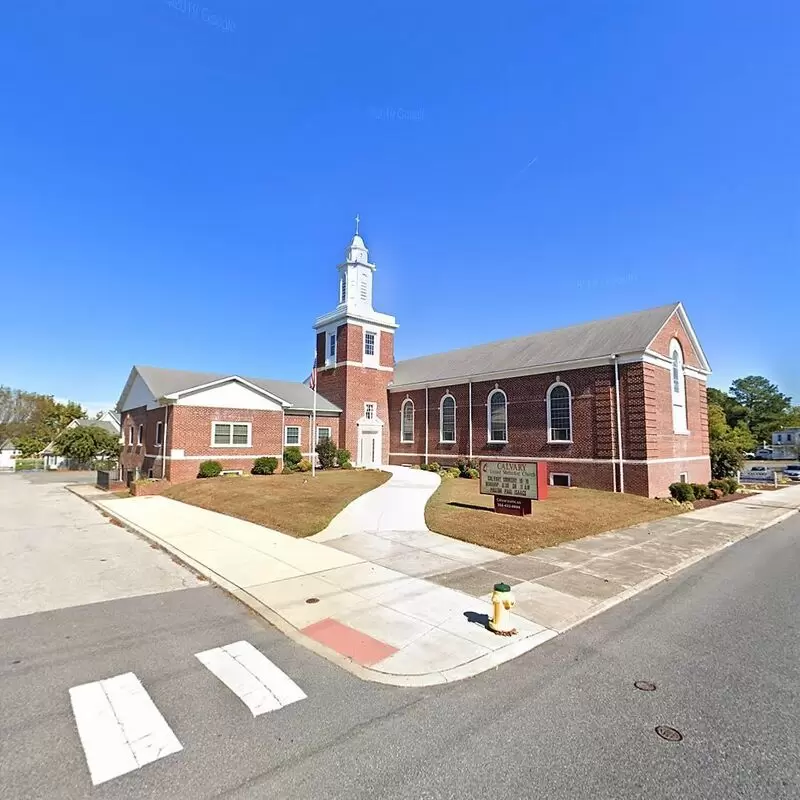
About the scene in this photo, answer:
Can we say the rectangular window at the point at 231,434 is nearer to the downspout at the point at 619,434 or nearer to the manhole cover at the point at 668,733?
the downspout at the point at 619,434

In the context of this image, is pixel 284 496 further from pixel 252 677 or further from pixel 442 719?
pixel 442 719

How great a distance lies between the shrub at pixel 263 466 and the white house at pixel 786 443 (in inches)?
3938

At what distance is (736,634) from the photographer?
21.5ft

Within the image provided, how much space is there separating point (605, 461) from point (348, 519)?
13.9 metres

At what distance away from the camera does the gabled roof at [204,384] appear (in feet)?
92.2

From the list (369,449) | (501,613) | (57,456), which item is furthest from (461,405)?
(57,456)

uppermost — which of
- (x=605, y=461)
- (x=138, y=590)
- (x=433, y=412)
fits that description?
(x=433, y=412)

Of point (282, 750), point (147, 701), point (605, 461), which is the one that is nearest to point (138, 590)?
point (147, 701)

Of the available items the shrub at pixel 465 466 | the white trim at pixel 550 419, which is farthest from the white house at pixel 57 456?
the white trim at pixel 550 419

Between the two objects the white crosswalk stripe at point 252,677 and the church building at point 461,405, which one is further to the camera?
the church building at point 461,405

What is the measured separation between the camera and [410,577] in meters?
8.97

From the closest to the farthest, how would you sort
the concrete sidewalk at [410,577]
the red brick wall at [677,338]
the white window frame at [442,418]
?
the concrete sidewalk at [410,577] → the red brick wall at [677,338] → the white window frame at [442,418]

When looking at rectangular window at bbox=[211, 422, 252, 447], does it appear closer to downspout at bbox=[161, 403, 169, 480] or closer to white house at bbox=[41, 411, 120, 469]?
downspout at bbox=[161, 403, 169, 480]

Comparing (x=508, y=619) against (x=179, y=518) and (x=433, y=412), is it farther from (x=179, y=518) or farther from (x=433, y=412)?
(x=433, y=412)
